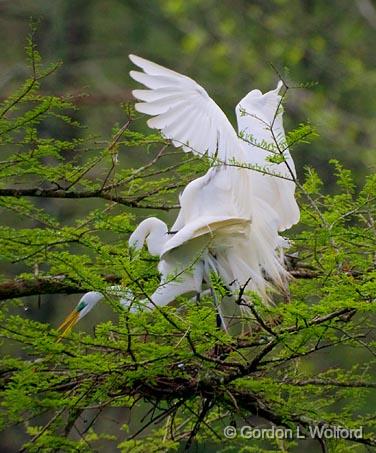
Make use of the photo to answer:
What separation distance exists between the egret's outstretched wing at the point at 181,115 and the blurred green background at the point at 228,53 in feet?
13.6

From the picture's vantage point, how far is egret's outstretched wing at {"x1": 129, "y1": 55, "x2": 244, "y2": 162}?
11.1 feet

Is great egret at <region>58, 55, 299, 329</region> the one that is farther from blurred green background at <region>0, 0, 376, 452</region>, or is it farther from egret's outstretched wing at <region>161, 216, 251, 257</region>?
blurred green background at <region>0, 0, 376, 452</region>

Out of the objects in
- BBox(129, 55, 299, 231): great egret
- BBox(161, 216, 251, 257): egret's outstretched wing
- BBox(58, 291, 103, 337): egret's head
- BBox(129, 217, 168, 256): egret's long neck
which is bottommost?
BBox(58, 291, 103, 337): egret's head

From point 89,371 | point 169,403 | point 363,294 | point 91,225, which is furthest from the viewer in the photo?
point 91,225

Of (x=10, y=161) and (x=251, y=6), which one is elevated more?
(x=10, y=161)

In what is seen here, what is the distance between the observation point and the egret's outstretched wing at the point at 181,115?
3.37m

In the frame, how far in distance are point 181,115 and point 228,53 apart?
519cm

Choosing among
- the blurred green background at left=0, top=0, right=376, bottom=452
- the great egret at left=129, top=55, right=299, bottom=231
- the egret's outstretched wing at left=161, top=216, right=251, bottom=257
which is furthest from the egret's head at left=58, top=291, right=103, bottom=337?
the blurred green background at left=0, top=0, right=376, bottom=452

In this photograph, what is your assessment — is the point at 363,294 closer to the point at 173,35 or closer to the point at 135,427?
the point at 135,427

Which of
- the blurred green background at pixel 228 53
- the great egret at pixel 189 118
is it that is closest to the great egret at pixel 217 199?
the great egret at pixel 189 118

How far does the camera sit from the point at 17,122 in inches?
122

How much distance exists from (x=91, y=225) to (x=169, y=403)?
704 millimetres

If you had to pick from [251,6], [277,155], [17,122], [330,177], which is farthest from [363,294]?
[251,6]

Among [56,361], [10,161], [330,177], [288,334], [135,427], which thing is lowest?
[135,427]
